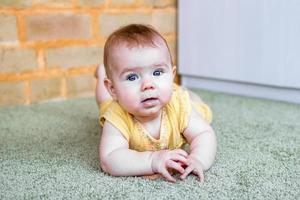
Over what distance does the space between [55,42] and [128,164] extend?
33.3 inches

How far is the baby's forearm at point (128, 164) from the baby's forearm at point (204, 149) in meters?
0.10

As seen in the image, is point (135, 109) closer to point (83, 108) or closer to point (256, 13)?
point (83, 108)

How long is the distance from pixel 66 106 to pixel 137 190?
0.80 m

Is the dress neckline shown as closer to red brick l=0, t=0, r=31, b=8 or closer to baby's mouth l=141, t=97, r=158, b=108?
baby's mouth l=141, t=97, r=158, b=108

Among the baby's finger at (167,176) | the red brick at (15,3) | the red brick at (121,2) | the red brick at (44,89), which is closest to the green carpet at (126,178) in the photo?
the baby's finger at (167,176)

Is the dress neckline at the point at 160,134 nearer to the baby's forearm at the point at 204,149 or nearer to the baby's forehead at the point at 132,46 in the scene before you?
the baby's forearm at the point at 204,149

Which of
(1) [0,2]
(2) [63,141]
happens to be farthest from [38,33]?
(2) [63,141]

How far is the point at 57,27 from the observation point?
1.47 metres

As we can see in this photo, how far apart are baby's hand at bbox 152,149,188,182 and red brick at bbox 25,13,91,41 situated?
0.86 meters

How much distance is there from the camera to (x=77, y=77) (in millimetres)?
1574

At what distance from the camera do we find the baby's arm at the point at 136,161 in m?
0.75

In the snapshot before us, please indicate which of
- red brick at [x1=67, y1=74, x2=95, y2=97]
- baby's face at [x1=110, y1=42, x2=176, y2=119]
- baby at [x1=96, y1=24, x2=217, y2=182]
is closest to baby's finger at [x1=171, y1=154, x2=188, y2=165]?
baby at [x1=96, y1=24, x2=217, y2=182]

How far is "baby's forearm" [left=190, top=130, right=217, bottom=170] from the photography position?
2.63 feet

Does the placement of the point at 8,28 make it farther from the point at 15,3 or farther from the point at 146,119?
the point at 146,119
